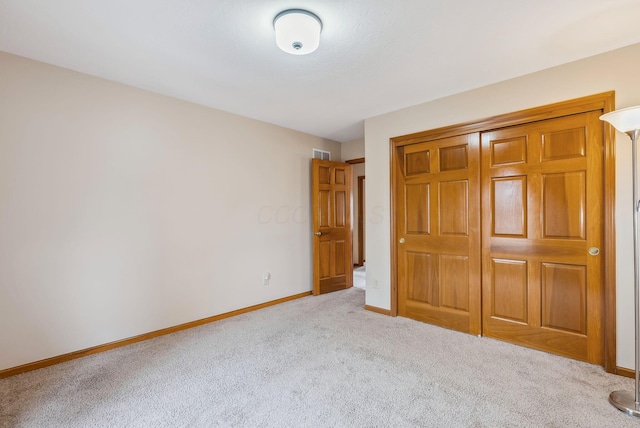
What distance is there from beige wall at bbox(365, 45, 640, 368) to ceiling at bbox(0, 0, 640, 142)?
0.12 metres

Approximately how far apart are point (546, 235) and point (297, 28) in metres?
2.67

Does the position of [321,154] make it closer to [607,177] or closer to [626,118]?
[607,177]

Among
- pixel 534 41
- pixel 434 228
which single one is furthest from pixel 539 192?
pixel 534 41

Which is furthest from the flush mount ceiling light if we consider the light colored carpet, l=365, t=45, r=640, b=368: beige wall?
the light colored carpet

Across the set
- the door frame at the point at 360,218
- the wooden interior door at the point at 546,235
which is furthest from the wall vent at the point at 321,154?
the wooden interior door at the point at 546,235

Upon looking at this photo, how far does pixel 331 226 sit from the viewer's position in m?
4.64

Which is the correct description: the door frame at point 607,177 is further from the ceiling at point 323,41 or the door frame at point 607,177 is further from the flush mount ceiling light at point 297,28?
the flush mount ceiling light at point 297,28

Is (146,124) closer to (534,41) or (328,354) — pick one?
(328,354)

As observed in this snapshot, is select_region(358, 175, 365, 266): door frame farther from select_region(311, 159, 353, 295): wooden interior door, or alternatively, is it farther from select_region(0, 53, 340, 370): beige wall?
select_region(0, 53, 340, 370): beige wall

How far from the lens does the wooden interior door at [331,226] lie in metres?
4.45

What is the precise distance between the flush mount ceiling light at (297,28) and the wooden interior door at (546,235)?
2.04 metres

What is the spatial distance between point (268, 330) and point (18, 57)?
125 inches

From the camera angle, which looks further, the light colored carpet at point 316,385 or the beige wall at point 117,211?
the beige wall at point 117,211

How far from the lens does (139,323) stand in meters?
2.88
